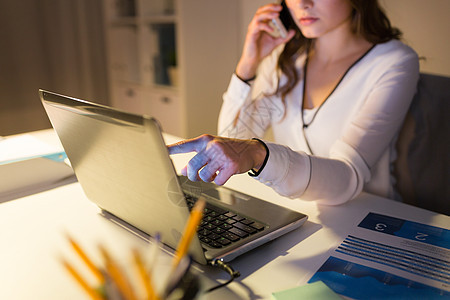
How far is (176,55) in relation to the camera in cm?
269

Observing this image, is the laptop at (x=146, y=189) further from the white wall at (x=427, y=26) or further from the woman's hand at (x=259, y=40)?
the white wall at (x=427, y=26)

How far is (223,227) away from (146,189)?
0.17 meters

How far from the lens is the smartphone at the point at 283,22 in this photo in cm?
137

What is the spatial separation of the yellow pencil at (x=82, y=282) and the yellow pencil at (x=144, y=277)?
0.12 feet

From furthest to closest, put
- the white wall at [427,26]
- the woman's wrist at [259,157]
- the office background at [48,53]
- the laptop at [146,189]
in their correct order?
1. the office background at [48,53]
2. the white wall at [427,26]
3. the woman's wrist at [259,157]
4. the laptop at [146,189]

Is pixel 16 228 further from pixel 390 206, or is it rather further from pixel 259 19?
pixel 259 19

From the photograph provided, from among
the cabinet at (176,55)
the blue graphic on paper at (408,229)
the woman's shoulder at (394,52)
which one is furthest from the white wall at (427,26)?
the blue graphic on paper at (408,229)

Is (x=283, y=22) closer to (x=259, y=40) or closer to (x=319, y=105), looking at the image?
(x=259, y=40)

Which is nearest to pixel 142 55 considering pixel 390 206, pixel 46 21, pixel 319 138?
pixel 46 21

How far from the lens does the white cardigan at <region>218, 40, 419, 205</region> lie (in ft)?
2.69

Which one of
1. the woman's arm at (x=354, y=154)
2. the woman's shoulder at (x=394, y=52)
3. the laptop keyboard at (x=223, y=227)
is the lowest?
the laptop keyboard at (x=223, y=227)

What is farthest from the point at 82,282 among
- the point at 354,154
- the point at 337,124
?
the point at 337,124

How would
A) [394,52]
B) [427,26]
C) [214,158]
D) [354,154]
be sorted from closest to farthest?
[214,158] → [354,154] → [394,52] → [427,26]

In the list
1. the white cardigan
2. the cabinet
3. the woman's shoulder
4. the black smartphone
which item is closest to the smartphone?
the black smartphone
